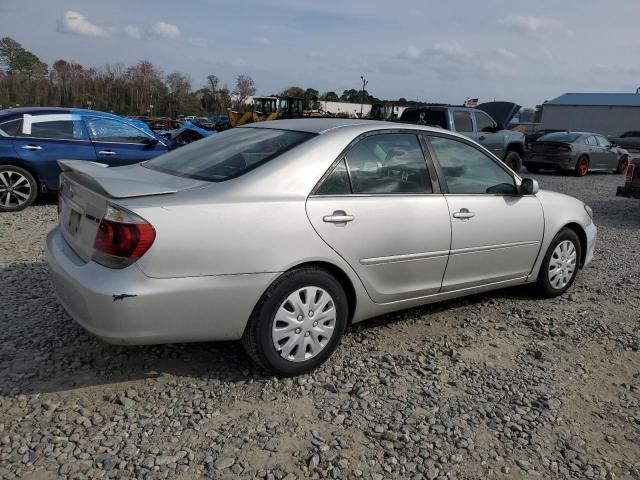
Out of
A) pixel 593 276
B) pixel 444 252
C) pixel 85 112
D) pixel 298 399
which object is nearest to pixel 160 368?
pixel 298 399

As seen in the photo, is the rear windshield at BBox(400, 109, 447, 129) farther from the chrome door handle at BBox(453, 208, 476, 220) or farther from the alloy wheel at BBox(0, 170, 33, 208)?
the chrome door handle at BBox(453, 208, 476, 220)

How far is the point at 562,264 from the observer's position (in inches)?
189

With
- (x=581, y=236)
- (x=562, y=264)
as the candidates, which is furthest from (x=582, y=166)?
(x=562, y=264)

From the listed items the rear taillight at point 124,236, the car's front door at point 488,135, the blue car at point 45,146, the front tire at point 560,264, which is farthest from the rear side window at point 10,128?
the car's front door at point 488,135

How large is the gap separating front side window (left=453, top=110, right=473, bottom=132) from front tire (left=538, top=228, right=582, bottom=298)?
8119mm

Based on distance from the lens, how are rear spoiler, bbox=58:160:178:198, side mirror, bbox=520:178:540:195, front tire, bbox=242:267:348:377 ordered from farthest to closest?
1. side mirror, bbox=520:178:540:195
2. front tire, bbox=242:267:348:377
3. rear spoiler, bbox=58:160:178:198

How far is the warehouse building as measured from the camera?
169 feet

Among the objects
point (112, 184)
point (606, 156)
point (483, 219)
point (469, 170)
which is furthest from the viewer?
point (606, 156)

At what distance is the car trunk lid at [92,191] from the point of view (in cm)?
281

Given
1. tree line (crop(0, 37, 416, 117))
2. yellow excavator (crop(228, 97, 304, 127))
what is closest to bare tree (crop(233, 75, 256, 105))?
tree line (crop(0, 37, 416, 117))

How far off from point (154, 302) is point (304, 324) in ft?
2.90

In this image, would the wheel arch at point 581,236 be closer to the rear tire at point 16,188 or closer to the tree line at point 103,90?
the rear tire at point 16,188

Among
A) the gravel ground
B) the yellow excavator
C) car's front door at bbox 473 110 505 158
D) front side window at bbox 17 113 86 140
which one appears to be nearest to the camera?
the gravel ground

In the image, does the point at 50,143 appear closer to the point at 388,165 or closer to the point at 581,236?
the point at 388,165
